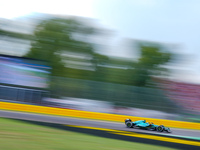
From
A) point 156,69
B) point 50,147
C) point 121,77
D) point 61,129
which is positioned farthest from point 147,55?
point 50,147

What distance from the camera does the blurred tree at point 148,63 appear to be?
18672 mm

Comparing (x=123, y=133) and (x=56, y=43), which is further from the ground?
(x=56, y=43)

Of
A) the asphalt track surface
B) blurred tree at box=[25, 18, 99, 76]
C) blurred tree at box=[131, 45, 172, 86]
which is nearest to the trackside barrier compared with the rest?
the asphalt track surface

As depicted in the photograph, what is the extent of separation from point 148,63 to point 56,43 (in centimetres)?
800

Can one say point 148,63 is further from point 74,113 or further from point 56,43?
point 74,113

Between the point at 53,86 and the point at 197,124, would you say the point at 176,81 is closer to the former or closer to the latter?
the point at 197,124

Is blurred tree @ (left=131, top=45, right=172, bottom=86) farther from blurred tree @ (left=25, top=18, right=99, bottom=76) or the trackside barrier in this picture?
the trackside barrier

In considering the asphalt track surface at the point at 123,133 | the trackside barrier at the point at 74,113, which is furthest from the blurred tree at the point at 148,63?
the asphalt track surface at the point at 123,133

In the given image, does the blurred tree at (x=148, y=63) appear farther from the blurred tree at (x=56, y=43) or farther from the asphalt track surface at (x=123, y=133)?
the asphalt track surface at (x=123, y=133)

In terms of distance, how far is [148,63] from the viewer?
65.3ft

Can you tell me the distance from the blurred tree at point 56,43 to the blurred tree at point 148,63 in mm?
4294

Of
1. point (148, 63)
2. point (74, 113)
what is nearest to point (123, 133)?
point (74, 113)

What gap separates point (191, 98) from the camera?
15.1m

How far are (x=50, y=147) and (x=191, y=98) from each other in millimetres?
12656
